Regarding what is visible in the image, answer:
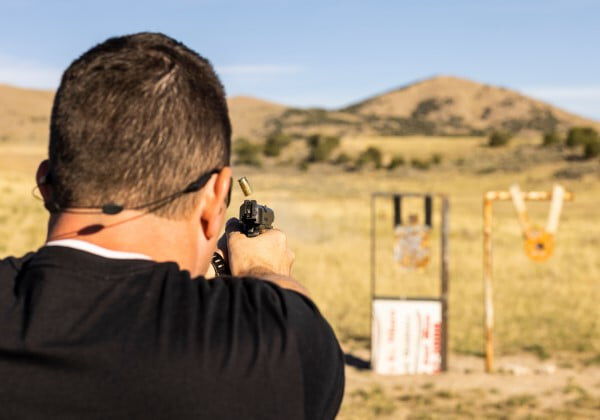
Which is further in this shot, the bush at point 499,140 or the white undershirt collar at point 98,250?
the bush at point 499,140

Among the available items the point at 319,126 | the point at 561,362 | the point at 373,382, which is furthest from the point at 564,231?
the point at 319,126

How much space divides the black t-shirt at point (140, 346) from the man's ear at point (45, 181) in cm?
13

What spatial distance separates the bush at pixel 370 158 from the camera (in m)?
60.3

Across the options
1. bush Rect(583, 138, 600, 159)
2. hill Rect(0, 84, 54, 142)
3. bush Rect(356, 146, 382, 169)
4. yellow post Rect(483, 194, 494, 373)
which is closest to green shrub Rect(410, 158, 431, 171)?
bush Rect(356, 146, 382, 169)

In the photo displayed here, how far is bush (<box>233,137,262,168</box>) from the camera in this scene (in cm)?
6019

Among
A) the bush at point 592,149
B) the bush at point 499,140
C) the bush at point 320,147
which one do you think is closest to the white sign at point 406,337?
the bush at point 592,149

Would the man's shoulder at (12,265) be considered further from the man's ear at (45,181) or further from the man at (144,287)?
the man's ear at (45,181)

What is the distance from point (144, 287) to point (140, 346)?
4.2 inches

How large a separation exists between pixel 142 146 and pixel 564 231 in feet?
82.8

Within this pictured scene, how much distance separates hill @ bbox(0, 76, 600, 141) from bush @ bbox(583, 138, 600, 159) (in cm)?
3038

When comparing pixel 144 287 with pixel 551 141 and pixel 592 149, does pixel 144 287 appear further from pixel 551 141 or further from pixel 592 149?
pixel 551 141

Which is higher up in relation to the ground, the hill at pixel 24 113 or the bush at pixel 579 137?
the hill at pixel 24 113

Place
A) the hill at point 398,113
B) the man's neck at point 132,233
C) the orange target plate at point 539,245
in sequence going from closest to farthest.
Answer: the man's neck at point 132,233
the orange target plate at point 539,245
the hill at point 398,113

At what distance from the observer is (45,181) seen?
1.55 metres
